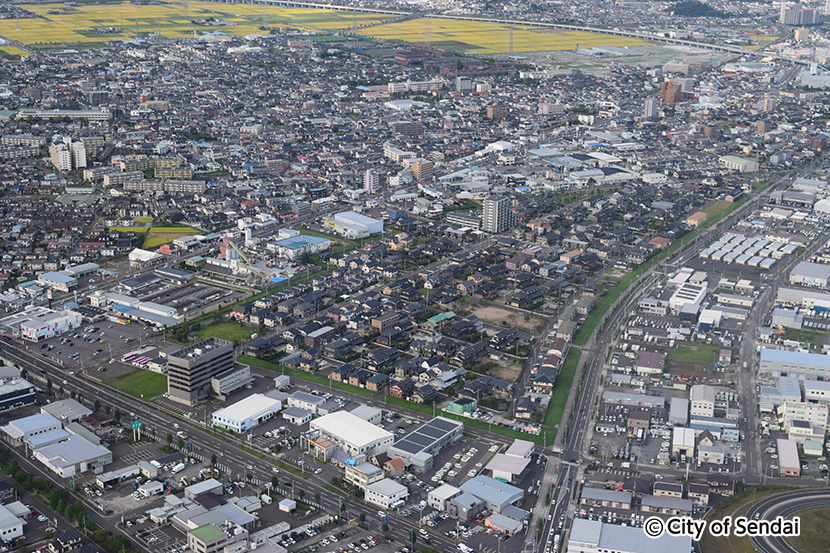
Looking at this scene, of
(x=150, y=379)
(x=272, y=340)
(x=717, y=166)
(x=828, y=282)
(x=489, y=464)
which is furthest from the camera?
(x=717, y=166)

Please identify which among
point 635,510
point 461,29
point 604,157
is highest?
point 461,29

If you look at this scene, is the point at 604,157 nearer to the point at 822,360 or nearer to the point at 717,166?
the point at 717,166

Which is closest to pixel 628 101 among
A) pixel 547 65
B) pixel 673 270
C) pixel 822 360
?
pixel 547 65

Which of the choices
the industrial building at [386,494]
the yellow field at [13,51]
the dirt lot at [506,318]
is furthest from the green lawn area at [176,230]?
the yellow field at [13,51]

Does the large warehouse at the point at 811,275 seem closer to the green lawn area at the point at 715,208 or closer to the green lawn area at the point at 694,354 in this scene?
the green lawn area at the point at 694,354

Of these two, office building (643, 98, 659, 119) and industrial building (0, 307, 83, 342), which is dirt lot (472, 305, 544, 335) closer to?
industrial building (0, 307, 83, 342)

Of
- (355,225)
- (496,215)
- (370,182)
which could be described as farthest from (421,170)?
(355,225)
